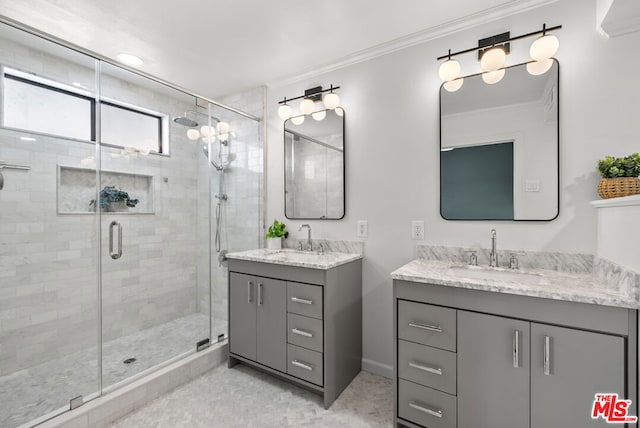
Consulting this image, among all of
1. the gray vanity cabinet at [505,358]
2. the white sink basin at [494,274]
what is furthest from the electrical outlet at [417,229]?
the gray vanity cabinet at [505,358]

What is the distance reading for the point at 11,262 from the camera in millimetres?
1796

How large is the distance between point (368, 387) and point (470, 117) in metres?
2.04

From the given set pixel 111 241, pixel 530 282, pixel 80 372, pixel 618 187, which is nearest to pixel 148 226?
pixel 111 241

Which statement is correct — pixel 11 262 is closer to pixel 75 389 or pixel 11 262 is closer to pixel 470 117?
pixel 75 389

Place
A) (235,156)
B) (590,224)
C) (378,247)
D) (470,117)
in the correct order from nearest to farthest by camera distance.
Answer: (590,224), (470,117), (378,247), (235,156)

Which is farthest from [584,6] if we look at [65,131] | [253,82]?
[65,131]

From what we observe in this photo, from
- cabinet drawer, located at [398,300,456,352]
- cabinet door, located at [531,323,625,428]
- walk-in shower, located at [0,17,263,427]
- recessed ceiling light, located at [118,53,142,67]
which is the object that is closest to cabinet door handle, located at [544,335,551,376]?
cabinet door, located at [531,323,625,428]

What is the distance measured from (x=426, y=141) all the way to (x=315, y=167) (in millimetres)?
960

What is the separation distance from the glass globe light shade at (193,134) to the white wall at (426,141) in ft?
2.20

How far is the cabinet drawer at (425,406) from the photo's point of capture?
4.72 feet

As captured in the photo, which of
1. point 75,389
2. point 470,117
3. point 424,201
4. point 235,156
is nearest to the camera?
point 75,389

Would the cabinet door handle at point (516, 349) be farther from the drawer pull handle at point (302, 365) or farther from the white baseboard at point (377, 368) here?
the drawer pull handle at point (302, 365)

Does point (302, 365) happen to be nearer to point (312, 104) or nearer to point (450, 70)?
point (312, 104)

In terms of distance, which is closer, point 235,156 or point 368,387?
point 368,387
